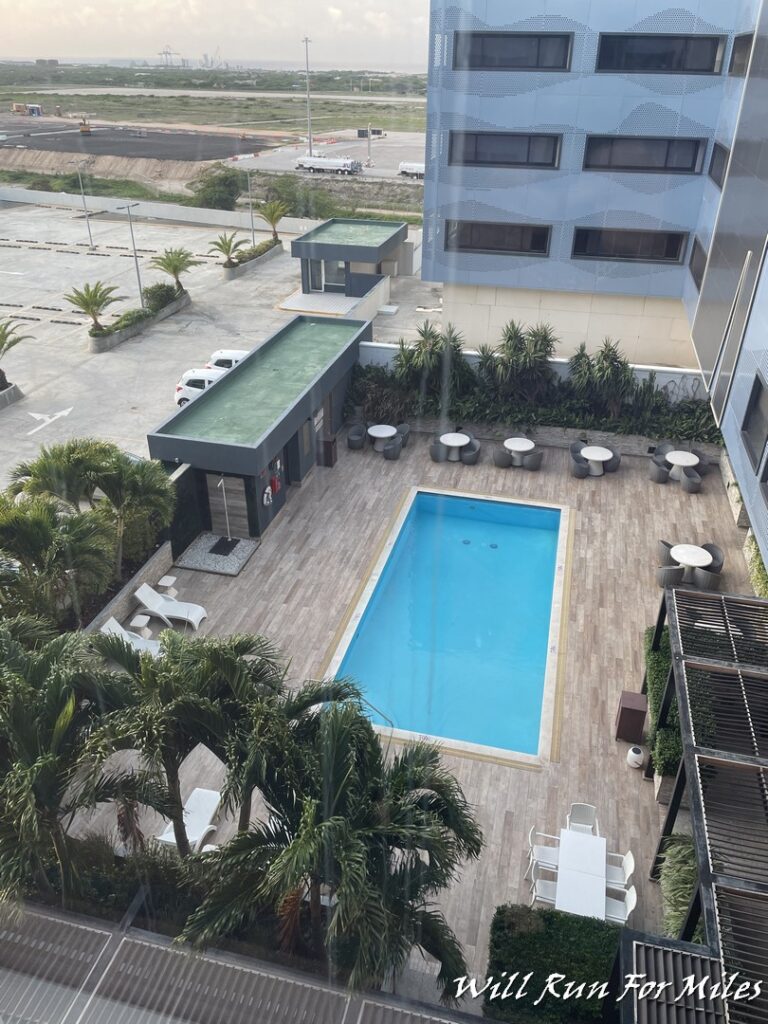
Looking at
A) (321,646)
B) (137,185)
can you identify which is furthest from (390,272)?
(137,185)

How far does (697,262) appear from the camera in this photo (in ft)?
68.6

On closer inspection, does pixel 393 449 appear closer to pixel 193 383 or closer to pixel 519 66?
pixel 193 383

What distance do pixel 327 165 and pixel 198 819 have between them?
61.8 meters

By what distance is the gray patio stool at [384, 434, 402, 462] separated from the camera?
20.1 m

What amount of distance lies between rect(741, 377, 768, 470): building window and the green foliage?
7.40 metres

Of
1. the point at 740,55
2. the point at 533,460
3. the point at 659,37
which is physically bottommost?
the point at 533,460

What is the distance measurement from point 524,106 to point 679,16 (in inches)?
176

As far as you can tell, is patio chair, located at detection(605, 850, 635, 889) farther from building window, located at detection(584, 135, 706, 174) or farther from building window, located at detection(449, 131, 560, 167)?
building window, located at detection(449, 131, 560, 167)

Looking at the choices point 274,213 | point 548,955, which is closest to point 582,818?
point 548,955

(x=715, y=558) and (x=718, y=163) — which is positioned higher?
(x=718, y=163)

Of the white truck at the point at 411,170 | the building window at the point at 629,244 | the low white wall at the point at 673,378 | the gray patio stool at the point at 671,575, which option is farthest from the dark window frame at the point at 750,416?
the white truck at the point at 411,170

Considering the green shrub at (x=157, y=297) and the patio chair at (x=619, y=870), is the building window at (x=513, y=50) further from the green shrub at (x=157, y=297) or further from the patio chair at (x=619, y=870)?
the patio chair at (x=619, y=870)

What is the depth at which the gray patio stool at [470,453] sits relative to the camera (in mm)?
20056

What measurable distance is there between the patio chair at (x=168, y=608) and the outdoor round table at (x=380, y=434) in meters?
7.97
